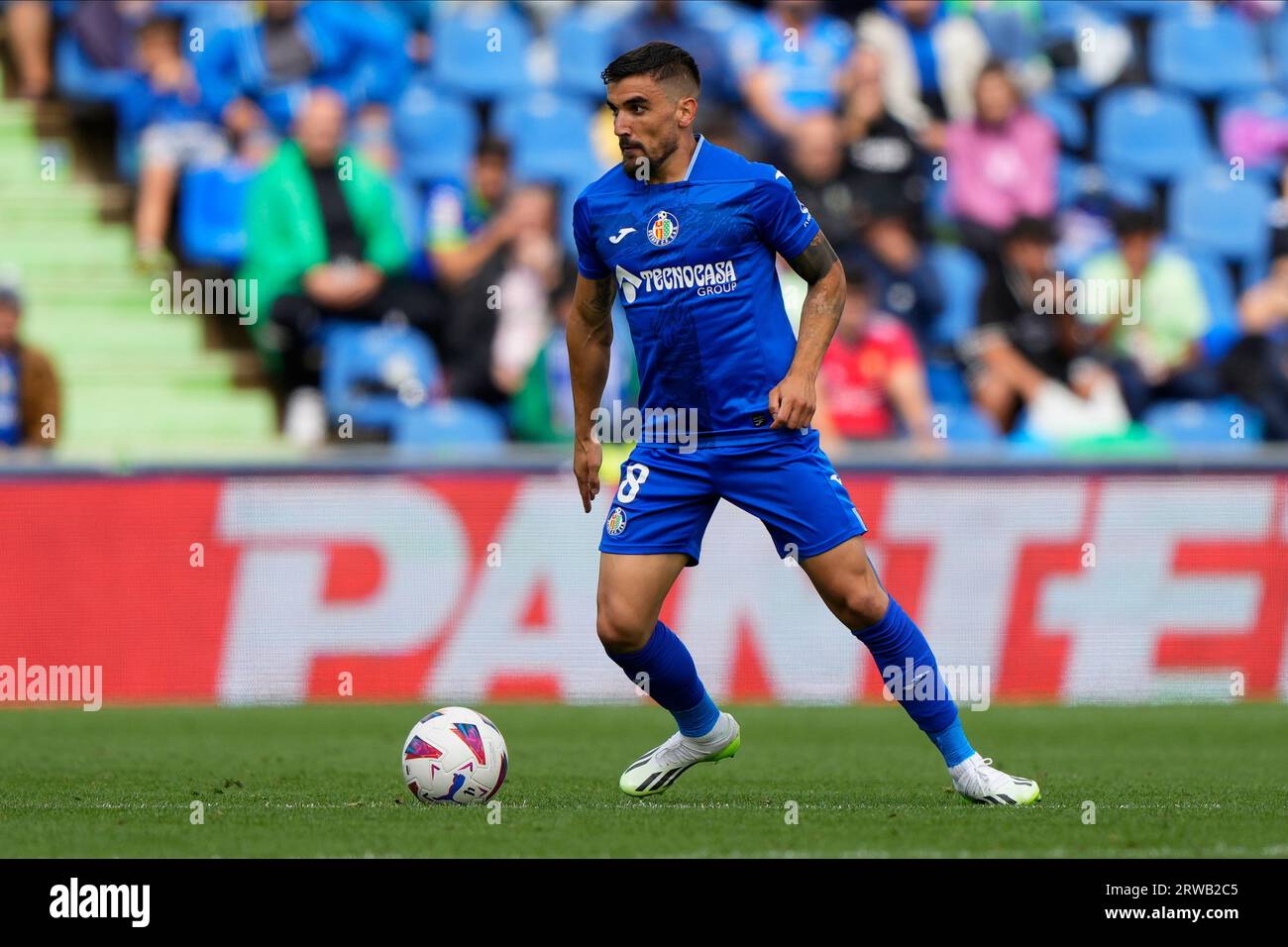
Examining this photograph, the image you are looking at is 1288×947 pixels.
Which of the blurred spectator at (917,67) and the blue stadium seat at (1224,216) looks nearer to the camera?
the blurred spectator at (917,67)

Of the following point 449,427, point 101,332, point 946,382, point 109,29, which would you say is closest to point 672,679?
point 449,427

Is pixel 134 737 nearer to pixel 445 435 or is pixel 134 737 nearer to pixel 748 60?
pixel 445 435

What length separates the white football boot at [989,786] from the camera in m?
7.16

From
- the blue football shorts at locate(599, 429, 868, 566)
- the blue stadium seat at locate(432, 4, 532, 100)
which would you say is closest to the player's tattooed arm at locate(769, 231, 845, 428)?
the blue football shorts at locate(599, 429, 868, 566)

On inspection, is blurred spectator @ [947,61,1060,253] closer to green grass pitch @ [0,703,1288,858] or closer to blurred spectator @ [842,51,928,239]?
blurred spectator @ [842,51,928,239]

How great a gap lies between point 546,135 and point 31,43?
13.4ft

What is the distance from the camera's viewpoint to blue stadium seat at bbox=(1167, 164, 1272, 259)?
54.9 feet

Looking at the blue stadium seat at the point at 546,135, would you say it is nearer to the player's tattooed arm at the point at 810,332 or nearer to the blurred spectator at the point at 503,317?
the blurred spectator at the point at 503,317

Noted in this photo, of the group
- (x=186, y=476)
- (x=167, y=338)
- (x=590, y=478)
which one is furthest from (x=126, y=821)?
(x=167, y=338)

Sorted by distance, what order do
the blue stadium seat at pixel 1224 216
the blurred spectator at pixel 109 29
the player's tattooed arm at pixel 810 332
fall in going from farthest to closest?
1. the blue stadium seat at pixel 1224 216
2. the blurred spectator at pixel 109 29
3. the player's tattooed arm at pixel 810 332

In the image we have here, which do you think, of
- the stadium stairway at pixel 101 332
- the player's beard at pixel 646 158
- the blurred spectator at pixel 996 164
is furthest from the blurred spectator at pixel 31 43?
the player's beard at pixel 646 158

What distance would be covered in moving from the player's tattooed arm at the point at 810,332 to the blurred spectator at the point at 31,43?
10.8 m

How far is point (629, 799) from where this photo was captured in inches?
298
